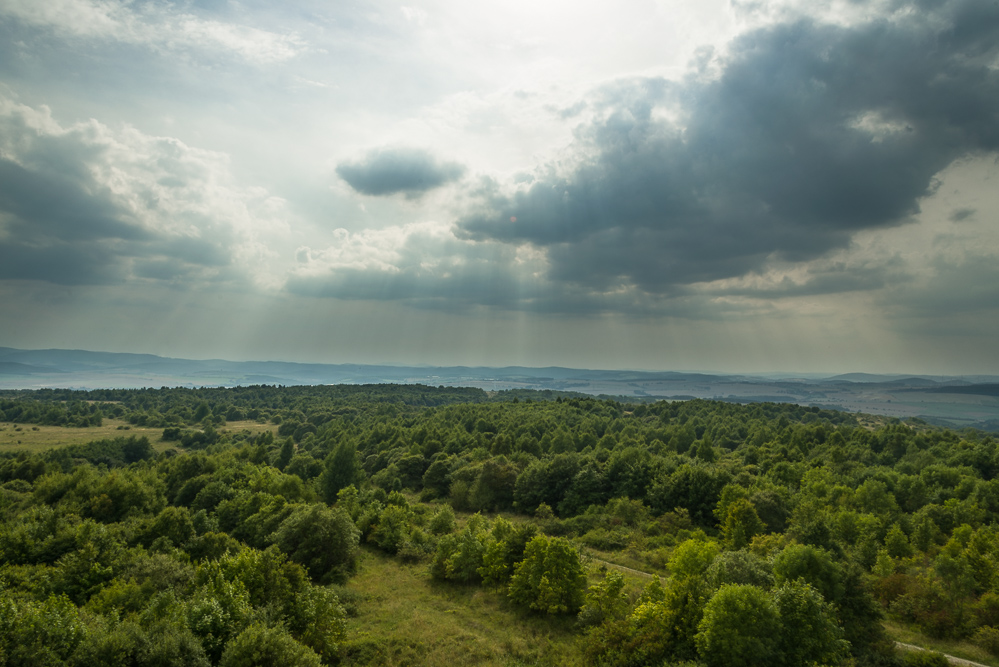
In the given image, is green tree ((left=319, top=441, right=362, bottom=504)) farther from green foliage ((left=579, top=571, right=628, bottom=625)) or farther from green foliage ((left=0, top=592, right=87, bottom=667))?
green foliage ((left=0, top=592, right=87, bottom=667))

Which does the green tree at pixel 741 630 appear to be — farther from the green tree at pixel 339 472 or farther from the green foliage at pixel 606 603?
the green tree at pixel 339 472

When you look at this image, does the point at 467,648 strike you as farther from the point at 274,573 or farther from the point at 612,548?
the point at 612,548

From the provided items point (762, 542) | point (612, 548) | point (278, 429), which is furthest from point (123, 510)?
point (278, 429)

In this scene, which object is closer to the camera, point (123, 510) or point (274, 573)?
point (274, 573)

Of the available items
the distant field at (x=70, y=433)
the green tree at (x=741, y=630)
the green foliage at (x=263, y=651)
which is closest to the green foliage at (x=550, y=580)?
the green tree at (x=741, y=630)

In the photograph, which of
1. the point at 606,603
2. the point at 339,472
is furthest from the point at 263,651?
the point at 339,472

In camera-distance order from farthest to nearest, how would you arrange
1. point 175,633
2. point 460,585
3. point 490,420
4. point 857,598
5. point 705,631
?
point 490,420, point 460,585, point 857,598, point 705,631, point 175,633
